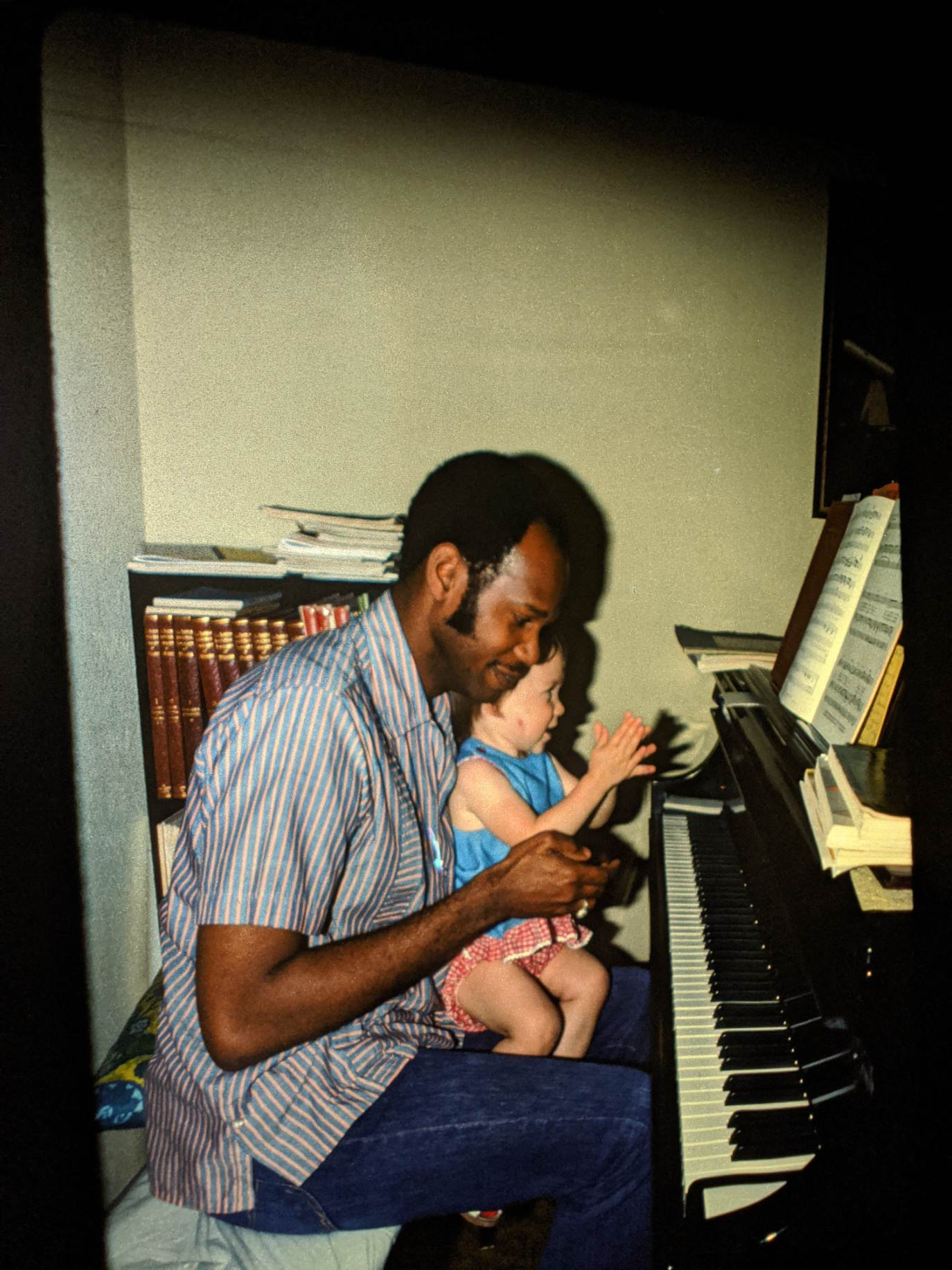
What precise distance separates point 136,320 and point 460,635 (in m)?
1.51

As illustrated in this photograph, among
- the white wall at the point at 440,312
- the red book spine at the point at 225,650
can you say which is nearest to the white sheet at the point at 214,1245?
the white wall at the point at 440,312

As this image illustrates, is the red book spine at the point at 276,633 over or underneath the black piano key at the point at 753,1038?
over

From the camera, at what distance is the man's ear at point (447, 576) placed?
4.31 feet

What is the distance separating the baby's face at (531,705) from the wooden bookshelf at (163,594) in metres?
0.50

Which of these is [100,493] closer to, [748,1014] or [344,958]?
[344,958]

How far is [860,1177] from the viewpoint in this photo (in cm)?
73

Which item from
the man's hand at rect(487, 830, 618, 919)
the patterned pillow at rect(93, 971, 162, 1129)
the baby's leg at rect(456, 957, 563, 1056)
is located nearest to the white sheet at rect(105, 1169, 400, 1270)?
the patterned pillow at rect(93, 971, 162, 1129)

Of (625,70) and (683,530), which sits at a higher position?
(625,70)

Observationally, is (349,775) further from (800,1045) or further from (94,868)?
(94,868)

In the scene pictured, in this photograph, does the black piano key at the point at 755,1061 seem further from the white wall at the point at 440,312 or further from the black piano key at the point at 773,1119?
the white wall at the point at 440,312

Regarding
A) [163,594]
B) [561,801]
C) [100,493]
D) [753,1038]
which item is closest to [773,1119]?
[753,1038]

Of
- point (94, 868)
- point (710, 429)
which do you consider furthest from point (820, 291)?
point (94, 868)

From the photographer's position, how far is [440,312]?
220 centimetres

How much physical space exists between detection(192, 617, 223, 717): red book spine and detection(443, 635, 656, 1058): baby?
629 mm
